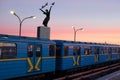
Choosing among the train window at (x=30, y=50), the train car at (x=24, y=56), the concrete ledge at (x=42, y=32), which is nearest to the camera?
the train car at (x=24, y=56)

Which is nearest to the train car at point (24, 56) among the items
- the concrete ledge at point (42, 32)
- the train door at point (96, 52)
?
the concrete ledge at point (42, 32)

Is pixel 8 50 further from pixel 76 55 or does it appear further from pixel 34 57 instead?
pixel 76 55

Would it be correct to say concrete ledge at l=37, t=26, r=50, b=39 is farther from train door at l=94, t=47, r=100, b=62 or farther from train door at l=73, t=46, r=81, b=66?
train door at l=94, t=47, r=100, b=62

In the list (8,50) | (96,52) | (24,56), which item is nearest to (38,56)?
(24,56)

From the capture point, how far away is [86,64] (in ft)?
96.7

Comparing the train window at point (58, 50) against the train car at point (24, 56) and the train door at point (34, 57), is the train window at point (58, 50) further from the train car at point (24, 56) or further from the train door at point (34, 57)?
the train door at point (34, 57)

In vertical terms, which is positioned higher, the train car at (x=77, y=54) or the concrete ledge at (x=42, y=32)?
the concrete ledge at (x=42, y=32)

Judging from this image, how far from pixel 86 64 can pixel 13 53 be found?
13.4 metres

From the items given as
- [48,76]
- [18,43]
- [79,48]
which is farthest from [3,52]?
[79,48]

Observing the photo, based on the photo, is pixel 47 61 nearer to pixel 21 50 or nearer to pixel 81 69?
pixel 21 50

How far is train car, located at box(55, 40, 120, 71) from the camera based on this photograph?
2416cm

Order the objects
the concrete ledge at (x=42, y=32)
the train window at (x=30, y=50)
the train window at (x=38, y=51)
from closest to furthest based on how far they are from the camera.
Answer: the train window at (x=30, y=50) → the train window at (x=38, y=51) → the concrete ledge at (x=42, y=32)

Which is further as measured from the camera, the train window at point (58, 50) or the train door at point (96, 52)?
the train door at point (96, 52)

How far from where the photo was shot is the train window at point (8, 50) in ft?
52.8
